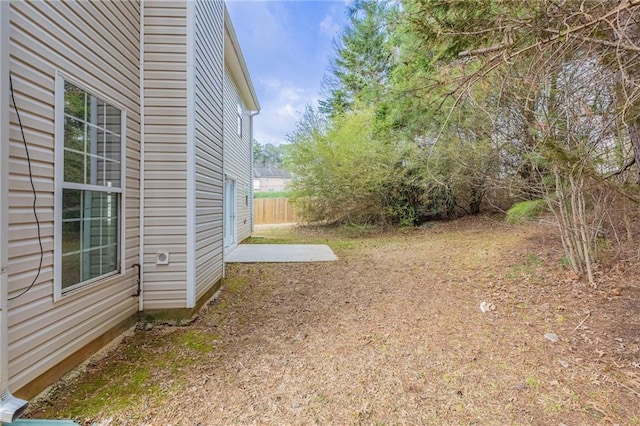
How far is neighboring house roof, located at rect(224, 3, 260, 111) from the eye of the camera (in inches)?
236

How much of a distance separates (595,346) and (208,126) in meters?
4.78

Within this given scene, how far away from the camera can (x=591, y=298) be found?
149 inches

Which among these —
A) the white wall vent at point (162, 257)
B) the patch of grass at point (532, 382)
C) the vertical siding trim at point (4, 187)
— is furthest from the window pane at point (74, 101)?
the patch of grass at point (532, 382)

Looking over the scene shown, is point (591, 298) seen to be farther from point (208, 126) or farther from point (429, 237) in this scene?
point (429, 237)

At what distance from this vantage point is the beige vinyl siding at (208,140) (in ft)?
12.3

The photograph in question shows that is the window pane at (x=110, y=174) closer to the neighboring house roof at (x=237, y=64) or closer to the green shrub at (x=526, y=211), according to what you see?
the neighboring house roof at (x=237, y=64)

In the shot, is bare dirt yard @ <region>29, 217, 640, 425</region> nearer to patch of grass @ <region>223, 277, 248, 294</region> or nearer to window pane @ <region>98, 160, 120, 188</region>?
patch of grass @ <region>223, 277, 248, 294</region>

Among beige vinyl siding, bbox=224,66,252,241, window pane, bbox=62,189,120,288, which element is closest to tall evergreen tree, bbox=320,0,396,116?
beige vinyl siding, bbox=224,66,252,241

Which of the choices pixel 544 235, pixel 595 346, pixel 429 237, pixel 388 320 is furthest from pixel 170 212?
pixel 429 237

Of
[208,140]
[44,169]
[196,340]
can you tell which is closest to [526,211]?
[208,140]

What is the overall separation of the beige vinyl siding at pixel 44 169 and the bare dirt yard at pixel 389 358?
1.15ft

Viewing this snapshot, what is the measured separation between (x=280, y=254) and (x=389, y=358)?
501 cm

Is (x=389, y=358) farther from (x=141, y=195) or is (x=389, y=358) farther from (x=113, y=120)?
(x=113, y=120)

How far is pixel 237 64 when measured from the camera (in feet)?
24.8
